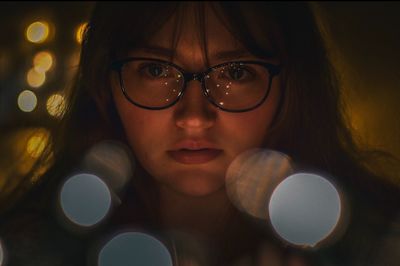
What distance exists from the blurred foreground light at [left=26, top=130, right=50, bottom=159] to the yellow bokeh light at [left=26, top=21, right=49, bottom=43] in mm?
596

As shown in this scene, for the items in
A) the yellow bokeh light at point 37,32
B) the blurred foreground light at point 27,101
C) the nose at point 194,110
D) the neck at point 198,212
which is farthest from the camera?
the yellow bokeh light at point 37,32

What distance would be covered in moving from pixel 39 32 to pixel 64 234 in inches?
46.0

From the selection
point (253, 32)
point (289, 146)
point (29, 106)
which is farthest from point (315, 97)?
point (29, 106)

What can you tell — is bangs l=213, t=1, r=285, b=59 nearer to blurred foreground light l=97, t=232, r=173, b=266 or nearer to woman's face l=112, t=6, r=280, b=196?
woman's face l=112, t=6, r=280, b=196

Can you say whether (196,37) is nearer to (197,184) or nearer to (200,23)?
(200,23)

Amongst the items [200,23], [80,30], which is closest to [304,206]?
[200,23]

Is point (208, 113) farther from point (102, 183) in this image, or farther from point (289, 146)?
point (102, 183)

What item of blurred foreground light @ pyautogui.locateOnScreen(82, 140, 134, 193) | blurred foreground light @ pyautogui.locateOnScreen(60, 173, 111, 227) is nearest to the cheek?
blurred foreground light @ pyautogui.locateOnScreen(82, 140, 134, 193)

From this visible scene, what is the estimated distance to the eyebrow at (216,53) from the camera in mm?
1559

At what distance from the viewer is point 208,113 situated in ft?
5.10

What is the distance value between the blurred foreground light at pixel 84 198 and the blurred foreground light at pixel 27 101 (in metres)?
0.65

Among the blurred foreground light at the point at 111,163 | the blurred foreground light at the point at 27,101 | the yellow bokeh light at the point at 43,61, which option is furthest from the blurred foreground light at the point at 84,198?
the yellow bokeh light at the point at 43,61

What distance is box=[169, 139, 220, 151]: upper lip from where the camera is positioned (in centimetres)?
157

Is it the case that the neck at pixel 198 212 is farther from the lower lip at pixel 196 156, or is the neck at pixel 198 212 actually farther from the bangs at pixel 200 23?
the bangs at pixel 200 23
